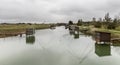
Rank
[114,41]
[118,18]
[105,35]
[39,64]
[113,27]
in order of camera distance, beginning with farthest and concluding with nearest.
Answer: [118,18] < [113,27] < [114,41] < [105,35] < [39,64]

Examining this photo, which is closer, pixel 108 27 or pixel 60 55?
pixel 60 55

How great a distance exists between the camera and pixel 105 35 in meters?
30.5

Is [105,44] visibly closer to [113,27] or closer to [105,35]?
[105,35]

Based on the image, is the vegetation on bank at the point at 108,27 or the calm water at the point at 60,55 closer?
the calm water at the point at 60,55

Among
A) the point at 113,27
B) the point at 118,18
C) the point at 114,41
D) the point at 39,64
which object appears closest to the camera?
the point at 39,64

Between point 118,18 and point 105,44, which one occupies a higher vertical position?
point 118,18

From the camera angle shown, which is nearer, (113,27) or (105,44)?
(105,44)

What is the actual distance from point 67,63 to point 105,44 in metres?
16.1

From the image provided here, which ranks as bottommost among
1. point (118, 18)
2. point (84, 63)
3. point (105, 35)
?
point (84, 63)

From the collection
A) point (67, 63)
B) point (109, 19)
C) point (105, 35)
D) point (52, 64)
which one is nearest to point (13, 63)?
point (52, 64)

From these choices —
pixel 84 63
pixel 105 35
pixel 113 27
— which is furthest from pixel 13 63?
pixel 113 27

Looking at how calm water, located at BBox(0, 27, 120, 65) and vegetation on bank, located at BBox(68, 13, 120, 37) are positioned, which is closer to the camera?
calm water, located at BBox(0, 27, 120, 65)

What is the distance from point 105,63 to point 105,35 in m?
13.4

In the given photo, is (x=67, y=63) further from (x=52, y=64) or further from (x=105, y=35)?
(x=105, y=35)
